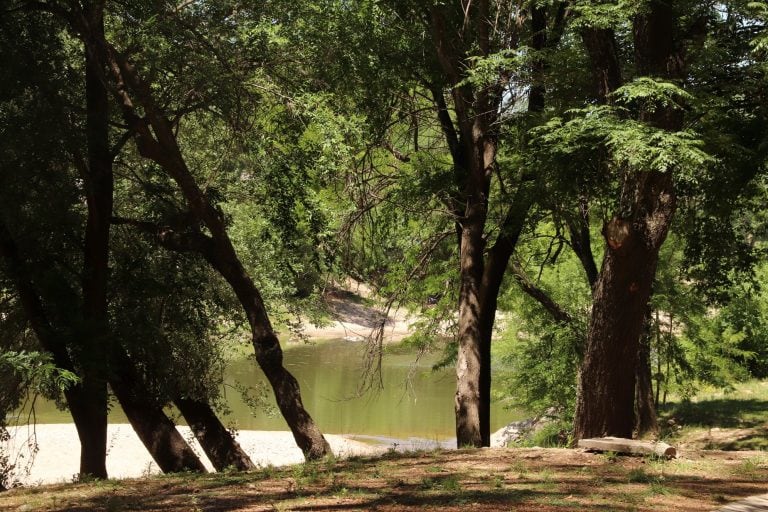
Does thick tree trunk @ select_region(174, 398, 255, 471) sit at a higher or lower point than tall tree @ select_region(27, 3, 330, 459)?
lower

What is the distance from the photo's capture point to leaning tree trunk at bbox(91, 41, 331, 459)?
10.5 metres

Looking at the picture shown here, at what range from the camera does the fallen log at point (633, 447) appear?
7469 millimetres

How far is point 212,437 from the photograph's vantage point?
38.0 ft

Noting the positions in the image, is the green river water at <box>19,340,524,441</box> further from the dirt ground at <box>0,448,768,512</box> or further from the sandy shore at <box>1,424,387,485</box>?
the dirt ground at <box>0,448,768,512</box>

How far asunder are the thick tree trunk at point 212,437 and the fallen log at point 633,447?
5.21m

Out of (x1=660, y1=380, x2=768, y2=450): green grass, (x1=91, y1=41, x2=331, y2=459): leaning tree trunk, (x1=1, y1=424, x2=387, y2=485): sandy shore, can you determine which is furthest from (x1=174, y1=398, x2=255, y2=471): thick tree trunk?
(x1=1, y1=424, x2=387, y2=485): sandy shore

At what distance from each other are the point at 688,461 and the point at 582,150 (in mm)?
3072

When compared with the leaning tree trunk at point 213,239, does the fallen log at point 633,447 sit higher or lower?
lower

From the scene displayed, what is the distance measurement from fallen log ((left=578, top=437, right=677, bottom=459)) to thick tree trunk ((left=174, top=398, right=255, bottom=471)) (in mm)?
5215

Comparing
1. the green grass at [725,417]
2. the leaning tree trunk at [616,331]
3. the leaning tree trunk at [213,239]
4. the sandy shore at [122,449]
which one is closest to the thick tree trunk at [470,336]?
the leaning tree trunk at [213,239]

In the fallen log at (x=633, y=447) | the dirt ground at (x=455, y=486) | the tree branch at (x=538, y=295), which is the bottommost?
the dirt ground at (x=455, y=486)

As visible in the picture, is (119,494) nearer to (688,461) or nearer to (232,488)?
(232,488)

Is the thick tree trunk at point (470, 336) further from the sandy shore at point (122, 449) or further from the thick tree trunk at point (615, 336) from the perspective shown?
the sandy shore at point (122, 449)

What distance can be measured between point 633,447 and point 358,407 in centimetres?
2087
